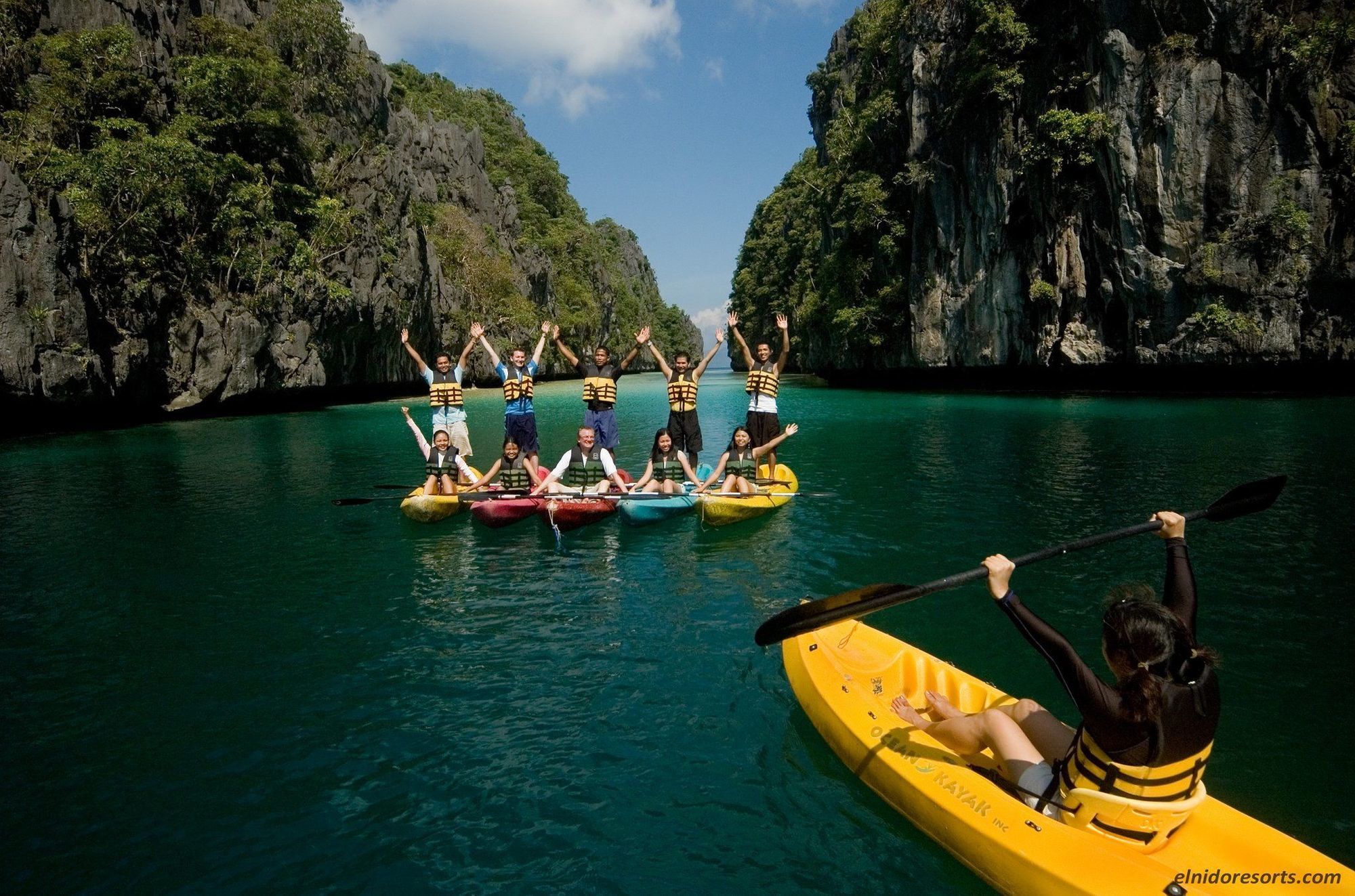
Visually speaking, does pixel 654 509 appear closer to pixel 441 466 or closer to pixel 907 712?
pixel 441 466

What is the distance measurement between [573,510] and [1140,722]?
7.86 metres

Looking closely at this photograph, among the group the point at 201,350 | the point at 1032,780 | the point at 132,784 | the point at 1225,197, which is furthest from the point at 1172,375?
the point at 201,350

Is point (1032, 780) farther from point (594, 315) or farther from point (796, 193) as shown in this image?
point (594, 315)

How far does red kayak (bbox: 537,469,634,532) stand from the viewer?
1015 centimetres

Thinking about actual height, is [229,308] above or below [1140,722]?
above

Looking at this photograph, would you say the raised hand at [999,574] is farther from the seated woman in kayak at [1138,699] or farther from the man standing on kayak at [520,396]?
the man standing on kayak at [520,396]

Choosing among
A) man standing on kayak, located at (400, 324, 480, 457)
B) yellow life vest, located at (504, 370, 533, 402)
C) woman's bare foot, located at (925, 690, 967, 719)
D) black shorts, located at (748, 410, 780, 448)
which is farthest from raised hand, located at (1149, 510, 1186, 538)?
man standing on kayak, located at (400, 324, 480, 457)

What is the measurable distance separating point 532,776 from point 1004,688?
3407 millimetres

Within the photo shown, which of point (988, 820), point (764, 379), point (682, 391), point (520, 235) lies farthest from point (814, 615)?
point (520, 235)

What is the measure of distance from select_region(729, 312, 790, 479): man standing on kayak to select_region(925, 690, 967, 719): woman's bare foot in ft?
22.2

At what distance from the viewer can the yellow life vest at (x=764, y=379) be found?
37.8 ft

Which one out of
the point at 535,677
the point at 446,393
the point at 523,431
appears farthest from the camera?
the point at 446,393

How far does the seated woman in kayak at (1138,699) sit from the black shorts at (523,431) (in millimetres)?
9399

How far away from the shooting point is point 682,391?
11414 mm
